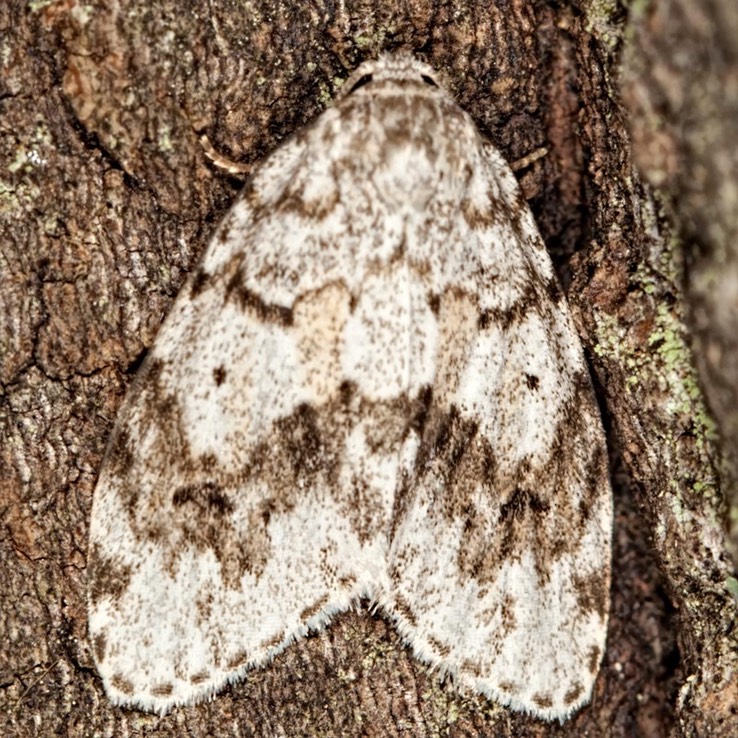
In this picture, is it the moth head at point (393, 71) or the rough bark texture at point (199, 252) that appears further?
the moth head at point (393, 71)

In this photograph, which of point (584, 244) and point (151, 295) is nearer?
point (151, 295)

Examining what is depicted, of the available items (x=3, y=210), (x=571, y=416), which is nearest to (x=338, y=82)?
(x=3, y=210)

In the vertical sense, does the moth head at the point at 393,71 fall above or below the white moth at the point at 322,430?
above

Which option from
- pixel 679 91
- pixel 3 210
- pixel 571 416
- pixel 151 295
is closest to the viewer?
pixel 679 91

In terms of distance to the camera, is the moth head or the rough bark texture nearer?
the rough bark texture

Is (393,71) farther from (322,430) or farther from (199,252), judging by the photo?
(322,430)

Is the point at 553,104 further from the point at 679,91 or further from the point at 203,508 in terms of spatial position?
the point at 203,508
